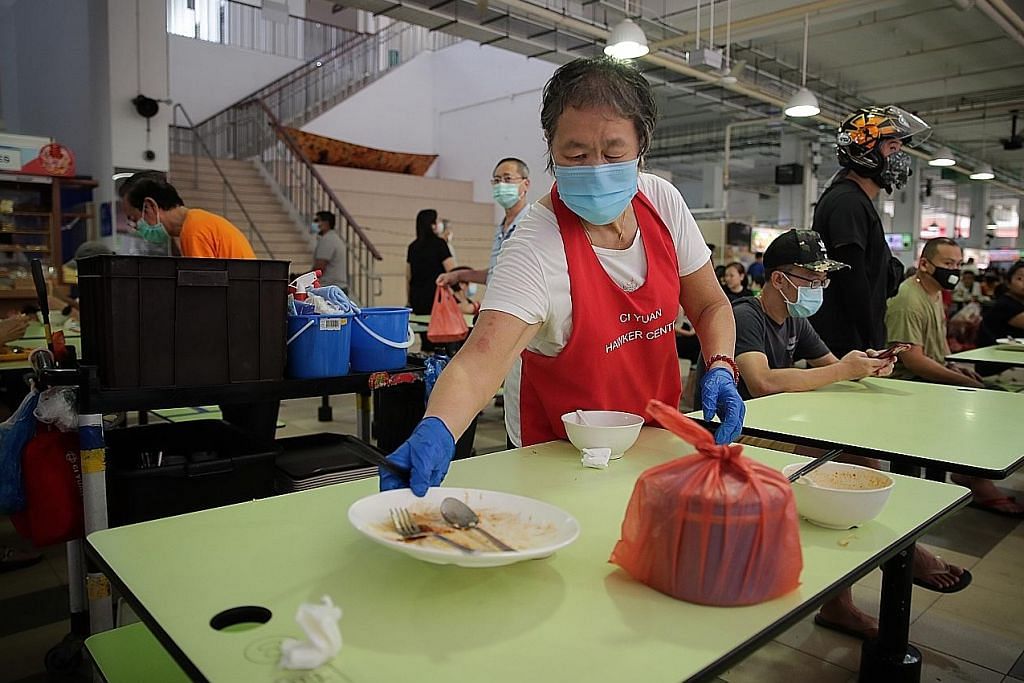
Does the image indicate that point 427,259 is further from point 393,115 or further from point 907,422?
point 393,115

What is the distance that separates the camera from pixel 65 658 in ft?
6.68

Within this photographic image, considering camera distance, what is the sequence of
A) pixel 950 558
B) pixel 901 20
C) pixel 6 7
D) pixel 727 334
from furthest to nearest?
pixel 6 7, pixel 901 20, pixel 950 558, pixel 727 334

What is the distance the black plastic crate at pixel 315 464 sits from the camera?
2.28 meters

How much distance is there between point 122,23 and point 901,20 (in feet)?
27.9

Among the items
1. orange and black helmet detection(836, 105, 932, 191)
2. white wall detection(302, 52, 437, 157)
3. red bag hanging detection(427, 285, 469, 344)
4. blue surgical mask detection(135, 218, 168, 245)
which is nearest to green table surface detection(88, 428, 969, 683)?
orange and black helmet detection(836, 105, 932, 191)

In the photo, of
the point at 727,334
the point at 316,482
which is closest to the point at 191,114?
the point at 316,482

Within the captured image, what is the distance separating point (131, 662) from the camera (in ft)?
3.85

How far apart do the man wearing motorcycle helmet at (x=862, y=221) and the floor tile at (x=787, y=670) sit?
125 centimetres

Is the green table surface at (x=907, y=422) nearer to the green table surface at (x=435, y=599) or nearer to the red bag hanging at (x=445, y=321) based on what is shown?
the green table surface at (x=435, y=599)

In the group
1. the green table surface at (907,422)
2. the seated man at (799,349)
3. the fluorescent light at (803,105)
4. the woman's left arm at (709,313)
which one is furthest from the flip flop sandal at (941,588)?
the fluorescent light at (803,105)

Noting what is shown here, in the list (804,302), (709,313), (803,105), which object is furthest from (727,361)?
(803,105)

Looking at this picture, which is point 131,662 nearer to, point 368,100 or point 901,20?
point 901,20

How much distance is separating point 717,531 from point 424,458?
0.41 metres

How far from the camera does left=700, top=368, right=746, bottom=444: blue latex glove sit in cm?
128
